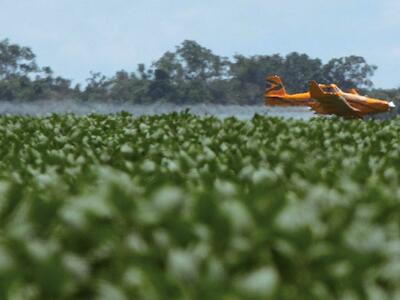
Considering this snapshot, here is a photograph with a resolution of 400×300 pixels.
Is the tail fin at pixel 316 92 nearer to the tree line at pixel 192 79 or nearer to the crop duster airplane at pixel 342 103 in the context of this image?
the crop duster airplane at pixel 342 103

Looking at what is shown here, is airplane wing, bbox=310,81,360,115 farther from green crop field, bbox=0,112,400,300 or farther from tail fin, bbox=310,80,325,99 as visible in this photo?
green crop field, bbox=0,112,400,300

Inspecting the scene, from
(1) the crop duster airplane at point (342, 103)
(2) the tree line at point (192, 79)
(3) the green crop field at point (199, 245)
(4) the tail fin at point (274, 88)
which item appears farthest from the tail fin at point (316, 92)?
(2) the tree line at point (192, 79)

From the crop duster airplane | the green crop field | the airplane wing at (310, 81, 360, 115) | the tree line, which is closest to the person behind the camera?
the green crop field

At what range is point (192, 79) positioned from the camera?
6811 inches

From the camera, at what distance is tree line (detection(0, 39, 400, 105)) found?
156m

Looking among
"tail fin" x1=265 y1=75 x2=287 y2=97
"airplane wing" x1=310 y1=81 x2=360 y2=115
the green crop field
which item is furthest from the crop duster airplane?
the green crop field

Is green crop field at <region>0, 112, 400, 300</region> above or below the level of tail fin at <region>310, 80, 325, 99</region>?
above

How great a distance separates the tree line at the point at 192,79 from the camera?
155875 millimetres

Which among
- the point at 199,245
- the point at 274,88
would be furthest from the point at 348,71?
the point at 199,245

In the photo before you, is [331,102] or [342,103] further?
[331,102]

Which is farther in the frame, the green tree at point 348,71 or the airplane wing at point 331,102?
the green tree at point 348,71

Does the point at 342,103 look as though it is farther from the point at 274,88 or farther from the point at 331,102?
the point at 274,88

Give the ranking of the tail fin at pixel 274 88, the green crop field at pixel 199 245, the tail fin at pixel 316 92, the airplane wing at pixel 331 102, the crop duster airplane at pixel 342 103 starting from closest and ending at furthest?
the green crop field at pixel 199 245 → the airplane wing at pixel 331 102 → the crop duster airplane at pixel 342 103 → the tail fin at pixel 316 92 → the tail fin at pixel 274 88

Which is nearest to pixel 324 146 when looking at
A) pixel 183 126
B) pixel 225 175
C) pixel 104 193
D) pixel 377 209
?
pixel 183 126
